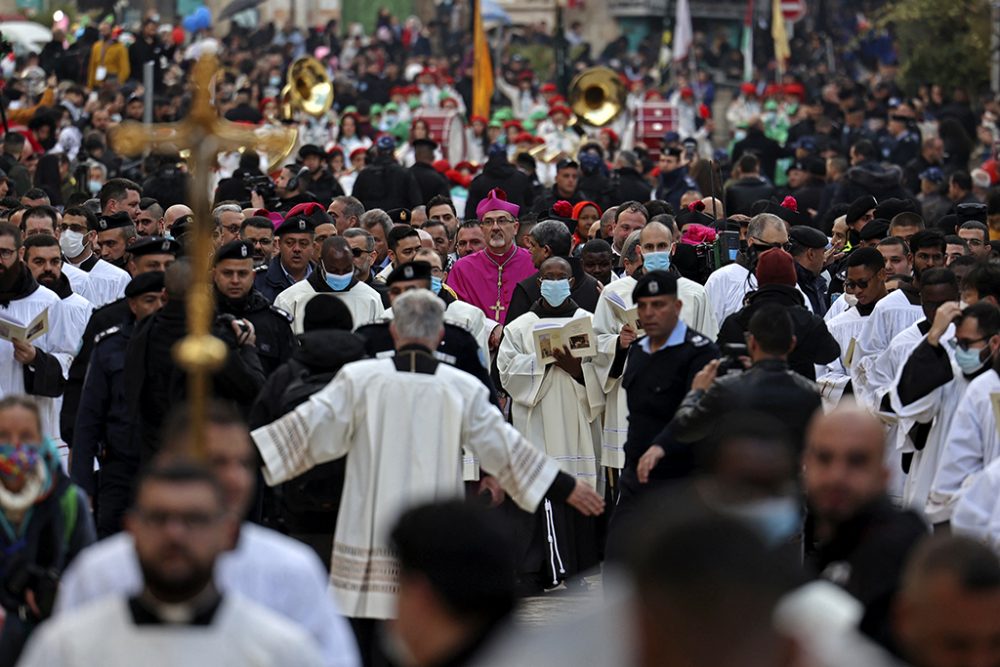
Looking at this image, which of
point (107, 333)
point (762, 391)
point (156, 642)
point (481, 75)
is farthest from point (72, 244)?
point (481, 75)

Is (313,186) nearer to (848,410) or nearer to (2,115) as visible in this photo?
(2,115)

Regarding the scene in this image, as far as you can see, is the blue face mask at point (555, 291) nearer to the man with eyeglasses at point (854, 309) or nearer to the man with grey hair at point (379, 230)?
the man with eyeglasses at point (854, 309)

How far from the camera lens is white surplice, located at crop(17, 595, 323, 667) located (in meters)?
4.84

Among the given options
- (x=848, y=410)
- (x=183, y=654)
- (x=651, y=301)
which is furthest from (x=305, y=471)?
(x=183, y=654)

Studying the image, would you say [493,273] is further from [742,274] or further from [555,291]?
[555,291]

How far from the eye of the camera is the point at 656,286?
31.9 ft

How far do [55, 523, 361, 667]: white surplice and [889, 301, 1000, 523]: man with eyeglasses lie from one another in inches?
154

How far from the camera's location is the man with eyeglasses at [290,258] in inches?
514

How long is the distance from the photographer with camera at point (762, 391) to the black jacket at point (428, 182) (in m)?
11.4

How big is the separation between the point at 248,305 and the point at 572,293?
2.90 meters

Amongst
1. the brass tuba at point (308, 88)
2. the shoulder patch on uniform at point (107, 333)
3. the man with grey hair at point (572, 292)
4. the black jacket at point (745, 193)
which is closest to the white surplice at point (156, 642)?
the shoulder patch on uniform at point (107, 333)

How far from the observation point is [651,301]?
31.9 ft

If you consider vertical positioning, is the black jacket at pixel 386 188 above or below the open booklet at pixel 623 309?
above

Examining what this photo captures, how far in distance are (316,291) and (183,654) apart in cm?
718
